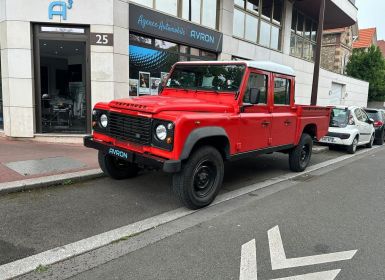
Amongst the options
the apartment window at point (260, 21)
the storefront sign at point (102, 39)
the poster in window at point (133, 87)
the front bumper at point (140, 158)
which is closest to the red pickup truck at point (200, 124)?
the front bumper at point (140, 158)

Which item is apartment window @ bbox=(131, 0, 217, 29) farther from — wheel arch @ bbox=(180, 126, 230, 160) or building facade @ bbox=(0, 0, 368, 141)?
wheel arch @ bbox=(180, 126, 230, 160)

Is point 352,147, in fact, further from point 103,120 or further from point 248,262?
point 248,262

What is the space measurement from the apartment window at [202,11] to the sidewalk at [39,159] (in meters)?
6.14

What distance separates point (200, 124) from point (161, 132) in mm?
553

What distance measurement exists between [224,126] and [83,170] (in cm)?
299

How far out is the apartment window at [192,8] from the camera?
1089cm

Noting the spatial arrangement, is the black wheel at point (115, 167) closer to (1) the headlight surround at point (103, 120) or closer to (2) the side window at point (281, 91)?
(1) the headlight surround at point (103, 120)

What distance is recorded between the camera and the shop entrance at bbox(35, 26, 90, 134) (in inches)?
361

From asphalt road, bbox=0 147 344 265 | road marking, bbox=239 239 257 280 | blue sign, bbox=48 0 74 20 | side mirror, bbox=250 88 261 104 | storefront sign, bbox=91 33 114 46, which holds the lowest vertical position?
road marking, bbox=239 239 257 280

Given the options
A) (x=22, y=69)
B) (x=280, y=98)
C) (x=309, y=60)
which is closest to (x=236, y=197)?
(x=280, y=98)

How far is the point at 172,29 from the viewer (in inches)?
442

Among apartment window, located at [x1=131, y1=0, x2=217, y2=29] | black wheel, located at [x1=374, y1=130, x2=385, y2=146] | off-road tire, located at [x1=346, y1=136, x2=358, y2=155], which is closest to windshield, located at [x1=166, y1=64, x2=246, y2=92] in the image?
apartment window, located at [x1=131, y1=0, x2=217, y2=29]

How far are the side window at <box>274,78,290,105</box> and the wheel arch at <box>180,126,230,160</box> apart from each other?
1872 mm

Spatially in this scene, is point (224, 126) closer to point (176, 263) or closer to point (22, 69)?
point (176, 263)
